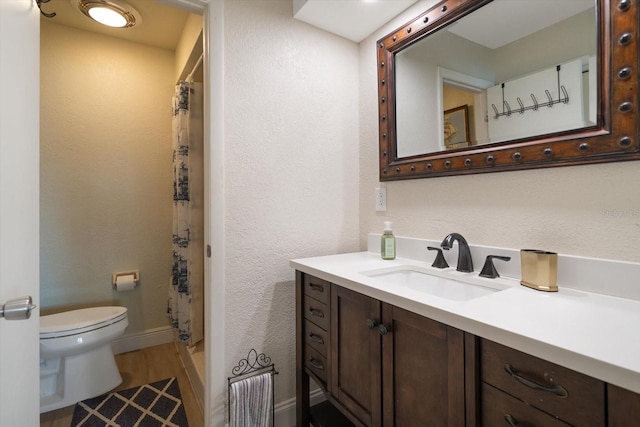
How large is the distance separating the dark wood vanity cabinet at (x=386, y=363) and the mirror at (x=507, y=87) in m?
0.69

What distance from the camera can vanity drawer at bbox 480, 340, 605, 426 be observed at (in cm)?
53

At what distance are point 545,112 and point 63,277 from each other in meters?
2.99

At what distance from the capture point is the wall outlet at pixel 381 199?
5.27 ft

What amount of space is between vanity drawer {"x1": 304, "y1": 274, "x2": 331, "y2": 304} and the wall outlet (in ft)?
1.89

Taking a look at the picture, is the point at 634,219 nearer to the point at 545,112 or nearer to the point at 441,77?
the point at 545,112

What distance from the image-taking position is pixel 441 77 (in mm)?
1342

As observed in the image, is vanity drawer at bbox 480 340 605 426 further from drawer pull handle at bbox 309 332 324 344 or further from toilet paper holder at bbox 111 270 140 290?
toilet paper holder at bbox 111 270 140 290

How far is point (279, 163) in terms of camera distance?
1.53 metres

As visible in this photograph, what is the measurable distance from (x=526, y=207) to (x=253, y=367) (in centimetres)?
138

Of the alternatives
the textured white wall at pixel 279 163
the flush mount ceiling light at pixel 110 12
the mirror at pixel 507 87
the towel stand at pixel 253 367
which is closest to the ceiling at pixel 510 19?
the mirror at pixel 507 87

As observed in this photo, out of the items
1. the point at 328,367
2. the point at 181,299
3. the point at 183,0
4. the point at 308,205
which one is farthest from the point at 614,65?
the point at 181,299

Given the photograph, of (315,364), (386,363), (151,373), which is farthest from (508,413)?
(151,373)

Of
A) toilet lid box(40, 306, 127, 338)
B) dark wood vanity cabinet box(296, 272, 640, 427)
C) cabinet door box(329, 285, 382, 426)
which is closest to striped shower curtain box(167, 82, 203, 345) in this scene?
toilet lid box(40, 306, 127, 338)

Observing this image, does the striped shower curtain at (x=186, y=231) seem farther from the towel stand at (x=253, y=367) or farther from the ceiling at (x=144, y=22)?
the towel stand at (x=253, y=367)
